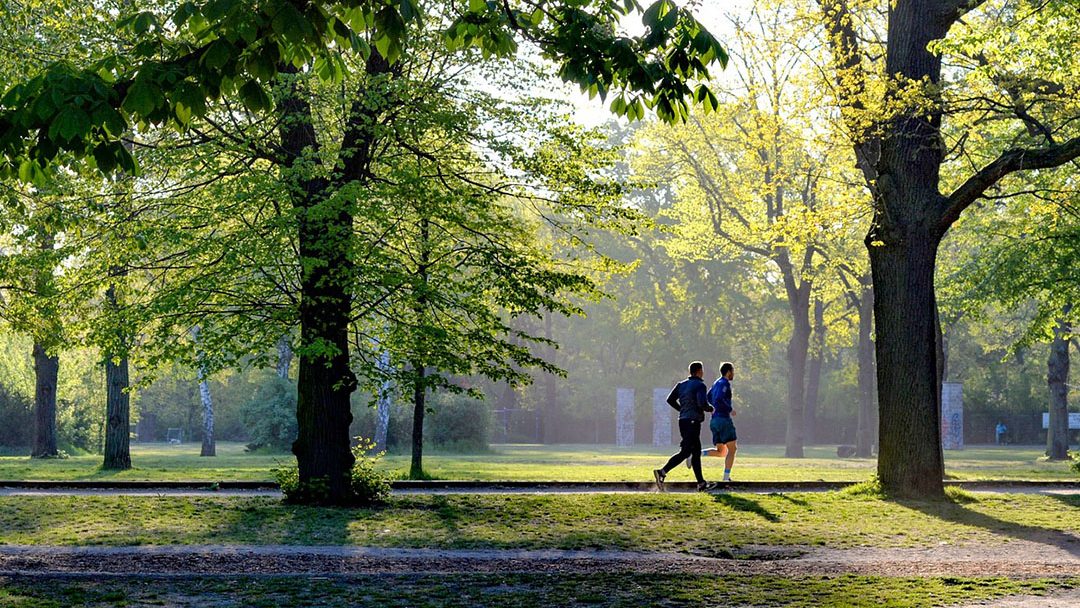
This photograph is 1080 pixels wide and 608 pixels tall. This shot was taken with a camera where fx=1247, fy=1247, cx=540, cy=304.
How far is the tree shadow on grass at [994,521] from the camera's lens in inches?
515

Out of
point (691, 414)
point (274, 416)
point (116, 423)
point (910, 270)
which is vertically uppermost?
point (910, 270)

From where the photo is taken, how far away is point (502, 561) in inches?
428

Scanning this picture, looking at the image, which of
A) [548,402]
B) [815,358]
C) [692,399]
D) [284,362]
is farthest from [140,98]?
[548,402]

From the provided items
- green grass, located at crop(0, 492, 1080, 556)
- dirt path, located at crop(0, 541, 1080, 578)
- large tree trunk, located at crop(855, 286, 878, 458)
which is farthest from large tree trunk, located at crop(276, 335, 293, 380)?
dirt path, located at crop(0, 541, 1080, 578)

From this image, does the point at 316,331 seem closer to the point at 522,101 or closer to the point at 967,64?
the point at 522,101

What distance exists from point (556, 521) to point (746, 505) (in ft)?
9.60

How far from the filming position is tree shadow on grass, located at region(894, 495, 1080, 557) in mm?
13086

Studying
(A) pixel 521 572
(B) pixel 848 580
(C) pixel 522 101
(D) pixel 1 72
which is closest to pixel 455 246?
(C) pixel 522 101

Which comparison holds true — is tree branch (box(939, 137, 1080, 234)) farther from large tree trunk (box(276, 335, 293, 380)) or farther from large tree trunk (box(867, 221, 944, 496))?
large tree trunk (box(276, 335, 293, 380))

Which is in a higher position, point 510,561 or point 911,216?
point 911,216

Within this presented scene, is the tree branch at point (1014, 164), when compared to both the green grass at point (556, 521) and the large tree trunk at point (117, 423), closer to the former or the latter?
the green grass at point (556, 521)

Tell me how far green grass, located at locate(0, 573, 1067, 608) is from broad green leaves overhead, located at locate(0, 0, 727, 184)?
2.93m

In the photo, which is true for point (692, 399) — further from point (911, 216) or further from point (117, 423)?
point (117, 423)

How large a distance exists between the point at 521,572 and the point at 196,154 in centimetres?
813
